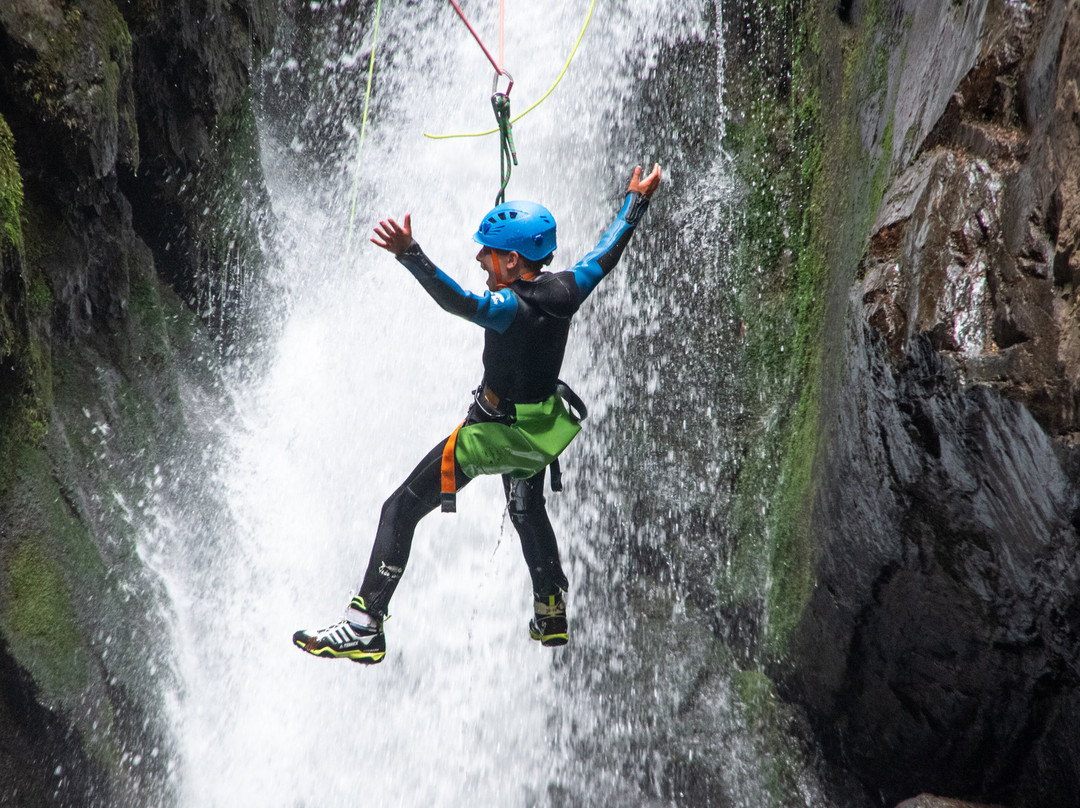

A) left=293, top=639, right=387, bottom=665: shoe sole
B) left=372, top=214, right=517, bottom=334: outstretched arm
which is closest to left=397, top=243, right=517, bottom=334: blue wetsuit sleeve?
left=372, top=214, right=517, bottom=334: outstretched arm

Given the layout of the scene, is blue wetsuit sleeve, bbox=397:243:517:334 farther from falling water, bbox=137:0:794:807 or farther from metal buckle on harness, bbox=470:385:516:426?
falling water, bbox=137:0:794:807

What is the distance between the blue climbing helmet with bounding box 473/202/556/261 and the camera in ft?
10.0

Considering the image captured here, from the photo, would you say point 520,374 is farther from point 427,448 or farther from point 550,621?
point 427,448

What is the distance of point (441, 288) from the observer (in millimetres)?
2768

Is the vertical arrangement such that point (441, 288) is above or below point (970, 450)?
above

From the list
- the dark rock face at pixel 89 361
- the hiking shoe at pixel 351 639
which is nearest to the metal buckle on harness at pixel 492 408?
the hiking shoe at pixel 351 639

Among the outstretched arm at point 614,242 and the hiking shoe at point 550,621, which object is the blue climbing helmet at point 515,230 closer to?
the outstretched arm at point 614,242

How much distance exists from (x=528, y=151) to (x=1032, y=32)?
15.0 feet

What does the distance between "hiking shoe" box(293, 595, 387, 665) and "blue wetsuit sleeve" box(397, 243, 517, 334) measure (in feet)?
4.02

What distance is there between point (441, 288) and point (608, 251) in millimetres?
820

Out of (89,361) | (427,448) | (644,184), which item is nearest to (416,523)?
(644,184)

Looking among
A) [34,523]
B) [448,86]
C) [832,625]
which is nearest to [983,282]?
[832,625]

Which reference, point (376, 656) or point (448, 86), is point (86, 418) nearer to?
point (376, 656)

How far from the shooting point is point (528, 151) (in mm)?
6871
